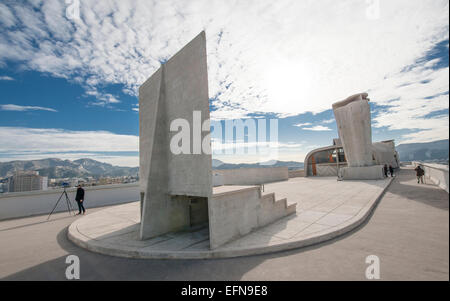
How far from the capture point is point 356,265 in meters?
3.79

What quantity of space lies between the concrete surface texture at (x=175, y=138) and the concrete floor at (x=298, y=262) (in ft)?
5.47

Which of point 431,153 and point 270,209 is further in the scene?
point 431,153

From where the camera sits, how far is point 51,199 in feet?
38.8

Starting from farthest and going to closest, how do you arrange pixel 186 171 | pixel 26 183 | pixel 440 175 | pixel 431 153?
pixel 431 153, pixel 440 175, pixel 26 183, pixel 186 171

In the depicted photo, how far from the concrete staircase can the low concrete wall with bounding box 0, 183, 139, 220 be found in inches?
481

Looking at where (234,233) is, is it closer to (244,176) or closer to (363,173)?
(244,176)

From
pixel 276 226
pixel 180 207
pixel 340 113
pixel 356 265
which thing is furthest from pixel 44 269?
pixel 340 113

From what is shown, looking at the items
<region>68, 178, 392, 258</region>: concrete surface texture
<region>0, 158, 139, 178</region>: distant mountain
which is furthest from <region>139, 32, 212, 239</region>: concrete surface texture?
<region>0, 158, 139, 178</region>: distant mountain

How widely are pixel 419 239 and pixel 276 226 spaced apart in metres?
3.63

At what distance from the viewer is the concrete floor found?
11.7ft

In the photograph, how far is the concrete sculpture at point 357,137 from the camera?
20.5 m

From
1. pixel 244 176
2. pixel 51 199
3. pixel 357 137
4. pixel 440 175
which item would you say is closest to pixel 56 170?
pixel 51 199

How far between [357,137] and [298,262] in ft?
72.0
